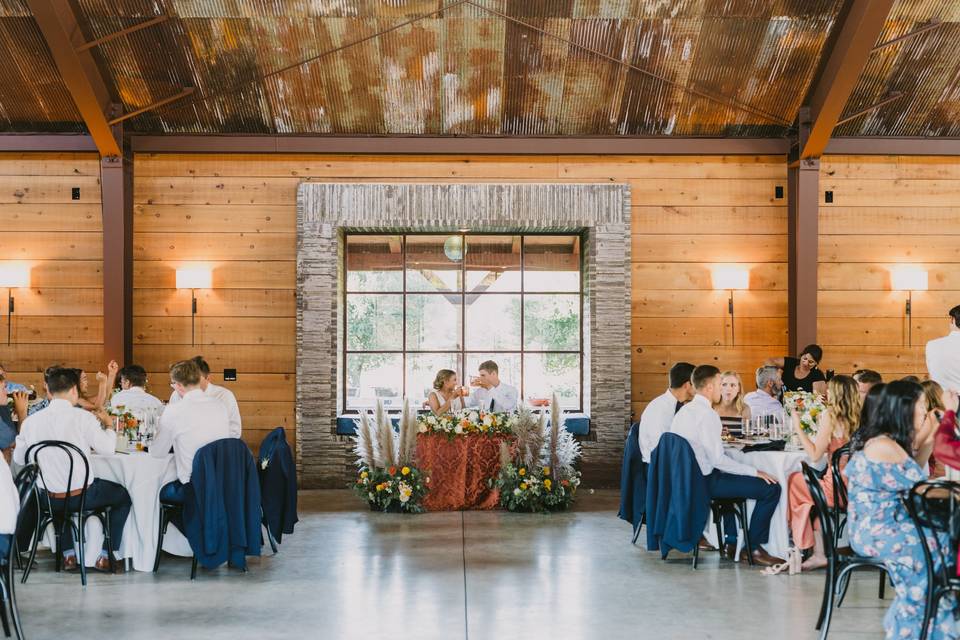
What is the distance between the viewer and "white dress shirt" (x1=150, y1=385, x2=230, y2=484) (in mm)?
5797

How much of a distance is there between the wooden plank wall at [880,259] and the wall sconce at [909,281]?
40 mm

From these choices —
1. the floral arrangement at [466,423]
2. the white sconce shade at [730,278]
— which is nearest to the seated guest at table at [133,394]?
the floral arrangement at [466,423]

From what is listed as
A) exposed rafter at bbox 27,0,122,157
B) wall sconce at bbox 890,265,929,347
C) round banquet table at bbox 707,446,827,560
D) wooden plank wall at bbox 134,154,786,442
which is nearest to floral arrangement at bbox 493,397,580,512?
wooden plank wall at bbox 134,154,786,442

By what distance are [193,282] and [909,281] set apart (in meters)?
6.84

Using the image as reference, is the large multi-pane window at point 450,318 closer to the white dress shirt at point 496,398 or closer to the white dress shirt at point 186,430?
the white dress shirt at point 496,398

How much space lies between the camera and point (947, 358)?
Answer: 6488 millimetres

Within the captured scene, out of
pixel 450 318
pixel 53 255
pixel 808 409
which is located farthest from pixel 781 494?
pixel 53 255

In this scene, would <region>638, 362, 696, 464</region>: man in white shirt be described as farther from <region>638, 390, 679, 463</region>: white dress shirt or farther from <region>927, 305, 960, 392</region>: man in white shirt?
<region>927, 305, 960, 392</region>: man in white shirt

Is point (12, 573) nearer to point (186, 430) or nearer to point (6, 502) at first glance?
point (6, 502)

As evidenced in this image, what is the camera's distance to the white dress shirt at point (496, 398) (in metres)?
8.86

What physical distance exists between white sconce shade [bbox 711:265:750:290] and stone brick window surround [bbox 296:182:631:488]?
2.88 ft

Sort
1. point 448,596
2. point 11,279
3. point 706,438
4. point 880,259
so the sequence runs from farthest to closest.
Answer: point 880,259, point 11,279, point 706,438, point 448,596

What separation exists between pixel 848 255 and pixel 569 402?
306 centimetres

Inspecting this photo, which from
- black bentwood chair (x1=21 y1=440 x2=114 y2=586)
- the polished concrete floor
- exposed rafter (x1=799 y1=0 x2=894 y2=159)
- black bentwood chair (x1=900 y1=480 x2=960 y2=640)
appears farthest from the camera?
exposed rafter (x1=799 y1=0 x2=894 y2=159)
